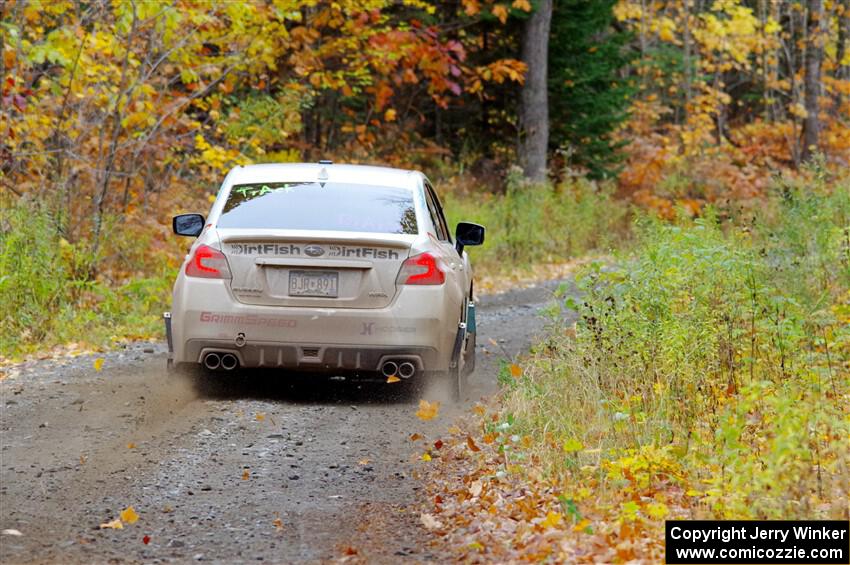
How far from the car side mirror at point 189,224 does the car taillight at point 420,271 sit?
6.07ft

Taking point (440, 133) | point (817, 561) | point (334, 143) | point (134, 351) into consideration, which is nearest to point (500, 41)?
point (440, 133)

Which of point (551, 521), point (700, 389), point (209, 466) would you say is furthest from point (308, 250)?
point (551, 521)

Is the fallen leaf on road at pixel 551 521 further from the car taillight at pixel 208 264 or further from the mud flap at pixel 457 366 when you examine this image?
the car taillight at pixel 208 264

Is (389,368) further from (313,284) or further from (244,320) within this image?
(244,320)

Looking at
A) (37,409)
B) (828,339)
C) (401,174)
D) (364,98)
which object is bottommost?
(37,409)

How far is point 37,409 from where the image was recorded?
8.75 m

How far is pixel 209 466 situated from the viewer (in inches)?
279

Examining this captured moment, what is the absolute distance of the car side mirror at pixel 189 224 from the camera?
9.40 metres

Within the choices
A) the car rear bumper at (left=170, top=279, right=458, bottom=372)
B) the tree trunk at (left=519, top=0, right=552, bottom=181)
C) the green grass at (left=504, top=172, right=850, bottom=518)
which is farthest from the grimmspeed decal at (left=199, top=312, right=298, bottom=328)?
the tree trunk at (left=519, top=0, right=552, bottom=181)

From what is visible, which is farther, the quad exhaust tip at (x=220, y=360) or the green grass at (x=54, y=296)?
the green grass at (x=54, y=296)

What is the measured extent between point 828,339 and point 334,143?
1744cm

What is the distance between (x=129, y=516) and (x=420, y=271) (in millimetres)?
3202

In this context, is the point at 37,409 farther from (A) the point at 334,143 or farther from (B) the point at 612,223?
Result: (A) the point at 334,143

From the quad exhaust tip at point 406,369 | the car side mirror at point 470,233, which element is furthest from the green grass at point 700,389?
the car side mirror at point 470,233
